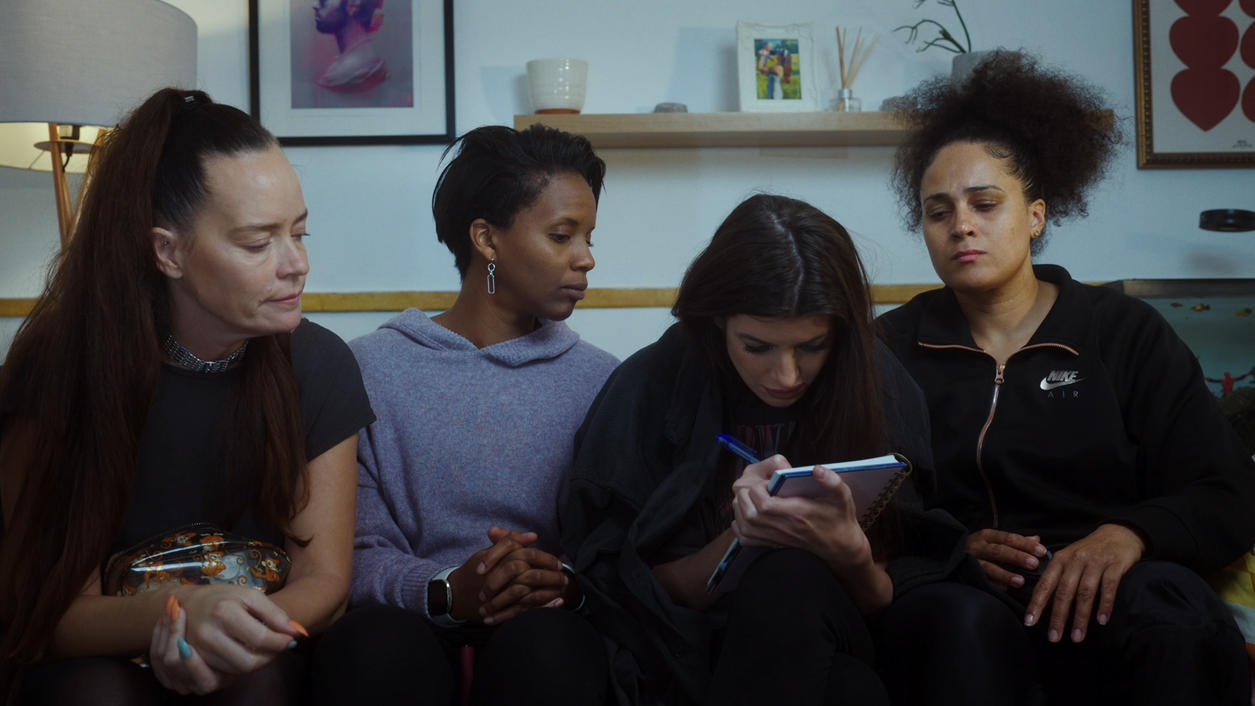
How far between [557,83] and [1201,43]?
1.55m

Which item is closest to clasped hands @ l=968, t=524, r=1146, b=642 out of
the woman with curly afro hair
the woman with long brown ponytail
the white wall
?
the woman with curly afro hair

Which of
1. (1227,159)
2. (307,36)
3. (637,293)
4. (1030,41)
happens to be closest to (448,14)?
(307,36)

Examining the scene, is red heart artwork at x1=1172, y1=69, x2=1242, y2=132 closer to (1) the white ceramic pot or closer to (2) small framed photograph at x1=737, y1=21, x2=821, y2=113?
(2) small framed photograph at x1=737, y1=21, x2=821, y2=113

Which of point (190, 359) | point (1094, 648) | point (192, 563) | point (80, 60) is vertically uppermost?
point (80, 60)

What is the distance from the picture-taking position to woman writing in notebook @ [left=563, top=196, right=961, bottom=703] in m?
1.13

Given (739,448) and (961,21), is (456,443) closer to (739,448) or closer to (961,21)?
(739,448)

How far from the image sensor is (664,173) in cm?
237

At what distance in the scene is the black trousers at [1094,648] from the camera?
115 centimetres

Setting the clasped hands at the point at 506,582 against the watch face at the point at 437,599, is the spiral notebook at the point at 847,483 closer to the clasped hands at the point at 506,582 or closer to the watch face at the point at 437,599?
the clasped hands at the point at 506,582

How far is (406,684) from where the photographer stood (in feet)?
3.76

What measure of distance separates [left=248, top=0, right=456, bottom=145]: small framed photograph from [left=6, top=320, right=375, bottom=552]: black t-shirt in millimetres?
1174

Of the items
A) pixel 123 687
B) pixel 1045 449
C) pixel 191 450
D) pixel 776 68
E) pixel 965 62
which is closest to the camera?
pixel 123 687

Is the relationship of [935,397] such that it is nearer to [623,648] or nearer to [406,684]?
[623,648]

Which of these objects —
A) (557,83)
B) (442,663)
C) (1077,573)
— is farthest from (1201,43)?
(442,663)
